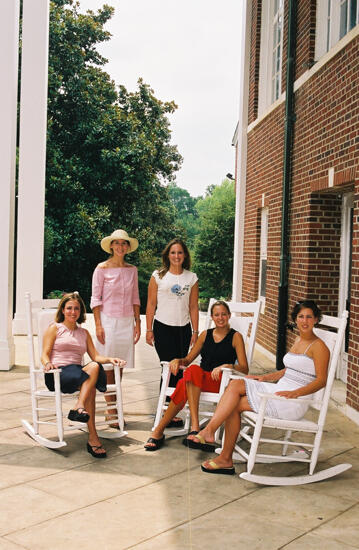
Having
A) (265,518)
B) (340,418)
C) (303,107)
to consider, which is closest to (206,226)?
(303,107)

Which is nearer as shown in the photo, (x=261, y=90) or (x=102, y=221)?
(x=261, y=90)

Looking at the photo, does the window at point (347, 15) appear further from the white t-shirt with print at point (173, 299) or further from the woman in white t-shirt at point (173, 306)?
the white t-shirt with print at point (173, 299)

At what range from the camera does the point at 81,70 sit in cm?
2233

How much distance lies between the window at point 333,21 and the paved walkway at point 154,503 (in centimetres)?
416

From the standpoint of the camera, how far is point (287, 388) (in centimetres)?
467

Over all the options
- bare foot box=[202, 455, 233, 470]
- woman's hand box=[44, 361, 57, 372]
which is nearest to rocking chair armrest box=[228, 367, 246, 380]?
bare foot box=[202, 455, 233, 470]

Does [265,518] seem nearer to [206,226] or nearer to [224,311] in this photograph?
[224,311]

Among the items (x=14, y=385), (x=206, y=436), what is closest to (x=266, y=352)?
(x=14, y=385)

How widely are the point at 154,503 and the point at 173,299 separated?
202 centimetres

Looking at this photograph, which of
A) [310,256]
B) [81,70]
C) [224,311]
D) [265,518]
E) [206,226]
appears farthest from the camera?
[206,226]

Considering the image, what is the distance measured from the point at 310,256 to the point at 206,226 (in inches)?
925

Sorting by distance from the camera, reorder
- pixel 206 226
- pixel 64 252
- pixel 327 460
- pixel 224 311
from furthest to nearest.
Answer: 1. pixel 206 226
2. pixel 64 252
3. pixel 224 311
4. pixel 327 460

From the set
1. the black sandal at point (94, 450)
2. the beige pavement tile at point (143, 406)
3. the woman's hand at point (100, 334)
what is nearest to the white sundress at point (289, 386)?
the black sandal at point (94, 450)

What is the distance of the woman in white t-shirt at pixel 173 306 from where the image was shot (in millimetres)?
5609
